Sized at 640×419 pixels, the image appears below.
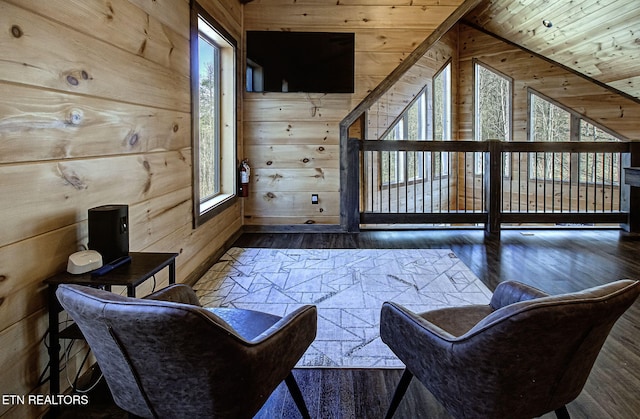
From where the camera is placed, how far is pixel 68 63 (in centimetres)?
175

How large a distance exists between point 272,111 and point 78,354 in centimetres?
387

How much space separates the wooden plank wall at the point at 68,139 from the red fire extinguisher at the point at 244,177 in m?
2.24

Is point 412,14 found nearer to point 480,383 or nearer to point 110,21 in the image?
point 110,21

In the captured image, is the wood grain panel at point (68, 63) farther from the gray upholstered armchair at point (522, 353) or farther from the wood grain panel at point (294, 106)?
the wood grain panel at point (294, 106)

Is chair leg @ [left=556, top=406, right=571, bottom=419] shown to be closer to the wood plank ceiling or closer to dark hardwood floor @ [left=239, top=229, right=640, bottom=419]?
dark hardwood floor @ [left=239, top=229, right=640, bottom=419]

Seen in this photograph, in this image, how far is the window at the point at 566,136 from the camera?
22.8ft

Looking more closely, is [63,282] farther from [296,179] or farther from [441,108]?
[441,108]

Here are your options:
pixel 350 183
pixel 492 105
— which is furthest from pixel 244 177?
pixel 492 105

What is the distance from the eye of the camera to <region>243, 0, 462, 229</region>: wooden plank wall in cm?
512

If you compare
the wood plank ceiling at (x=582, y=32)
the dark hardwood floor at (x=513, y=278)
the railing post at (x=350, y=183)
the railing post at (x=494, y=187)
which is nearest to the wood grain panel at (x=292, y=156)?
the railing post at (x=350, y=183)

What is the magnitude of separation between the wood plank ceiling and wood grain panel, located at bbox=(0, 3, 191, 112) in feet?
15.3

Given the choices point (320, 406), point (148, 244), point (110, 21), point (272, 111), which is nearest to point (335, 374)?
point (320, 406)

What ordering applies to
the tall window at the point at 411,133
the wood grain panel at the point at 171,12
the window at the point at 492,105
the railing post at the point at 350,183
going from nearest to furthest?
the wood grain panel at the point at 171,12 → the railing post at the point at 350,183 → the tall window at the point at 411,133 → the window at the point at 492,105

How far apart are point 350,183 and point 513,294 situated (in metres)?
3.67
